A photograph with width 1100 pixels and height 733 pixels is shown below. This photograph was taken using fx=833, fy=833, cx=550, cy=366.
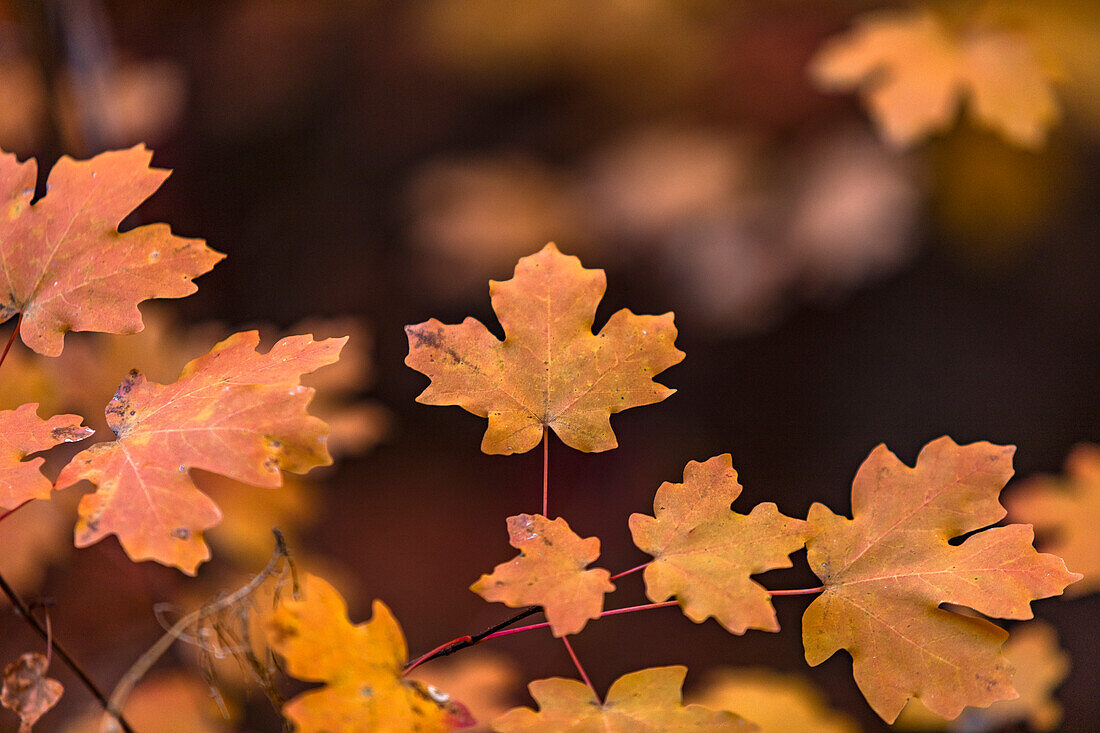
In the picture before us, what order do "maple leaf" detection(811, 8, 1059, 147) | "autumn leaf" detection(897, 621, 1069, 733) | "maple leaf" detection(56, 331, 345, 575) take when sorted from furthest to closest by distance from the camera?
"maple leaf" detection(811, 8, 1059, 147), "autumn leaf" detection(897, 621, 1069, 733), "maple leaf" detection(56, 331, 345, 575)

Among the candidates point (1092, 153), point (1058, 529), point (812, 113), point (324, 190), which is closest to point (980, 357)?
point (1092, 153)

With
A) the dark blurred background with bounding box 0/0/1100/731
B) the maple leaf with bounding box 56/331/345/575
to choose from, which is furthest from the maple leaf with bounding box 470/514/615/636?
the dark blurred background with bounding box 0/0/1100/731

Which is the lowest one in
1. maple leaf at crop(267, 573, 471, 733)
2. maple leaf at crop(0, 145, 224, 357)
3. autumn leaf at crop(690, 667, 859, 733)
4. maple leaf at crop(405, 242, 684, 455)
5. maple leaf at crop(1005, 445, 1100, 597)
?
autumn leaf at crop(690, 667, 859, 733)

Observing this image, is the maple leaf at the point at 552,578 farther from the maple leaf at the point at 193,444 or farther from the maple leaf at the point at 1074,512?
the maple leaf at the point at 1074,512

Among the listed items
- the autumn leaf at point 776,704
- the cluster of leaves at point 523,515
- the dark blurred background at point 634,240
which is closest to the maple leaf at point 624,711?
the cluster of leaves at point 523,515

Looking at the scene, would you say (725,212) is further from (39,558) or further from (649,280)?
(39,558)

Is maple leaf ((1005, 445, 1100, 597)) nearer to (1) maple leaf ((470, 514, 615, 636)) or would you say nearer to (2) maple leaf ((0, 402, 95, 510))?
(1) maple leaf ((470, 514, 615, 636))
